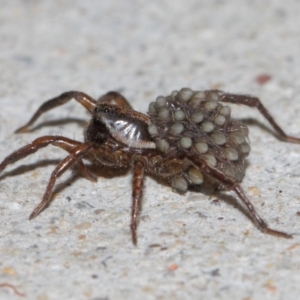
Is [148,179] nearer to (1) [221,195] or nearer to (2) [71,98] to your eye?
(1) [221,195]

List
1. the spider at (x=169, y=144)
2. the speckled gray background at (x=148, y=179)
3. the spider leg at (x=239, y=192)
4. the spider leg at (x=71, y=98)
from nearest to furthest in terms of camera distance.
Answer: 1. the speckled gray background at (x=148, y=179)
2. the spider leg at (x=239, y=192)
3. the spider at (x=169, y=144)
4. the spider leg at (x=71, y=98)

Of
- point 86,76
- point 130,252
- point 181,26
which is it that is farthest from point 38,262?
point 181,26

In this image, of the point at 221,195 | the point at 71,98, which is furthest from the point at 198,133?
the point at 71,98

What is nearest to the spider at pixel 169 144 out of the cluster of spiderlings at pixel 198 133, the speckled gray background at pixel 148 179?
the cluster of spiderlings at pixel 198 133

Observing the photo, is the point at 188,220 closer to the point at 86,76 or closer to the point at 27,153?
the point at 27,153

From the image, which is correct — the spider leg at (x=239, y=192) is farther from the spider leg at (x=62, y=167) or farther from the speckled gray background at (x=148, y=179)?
the spider leg at (x=62, y=167)

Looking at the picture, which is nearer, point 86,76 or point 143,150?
point 143,150
